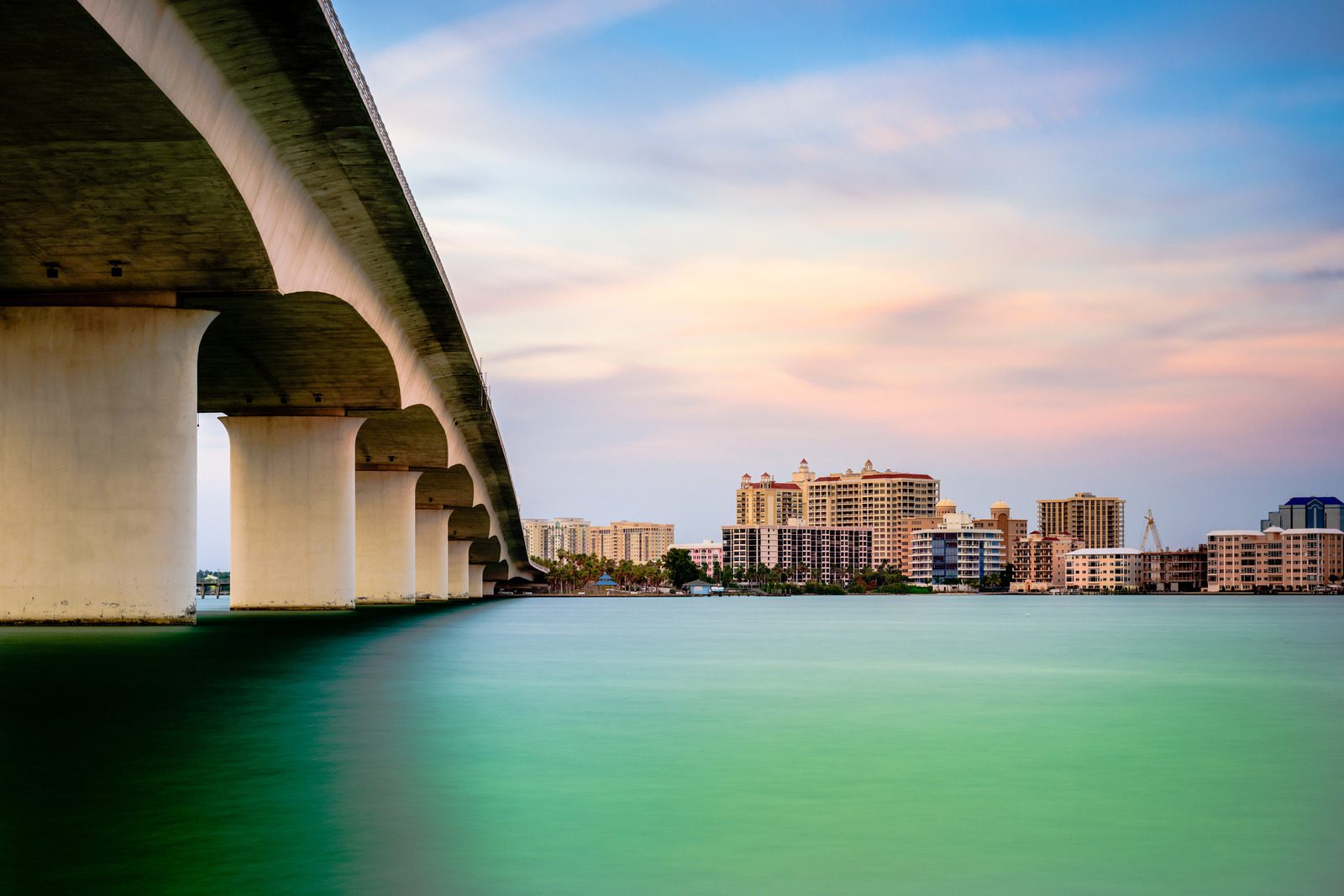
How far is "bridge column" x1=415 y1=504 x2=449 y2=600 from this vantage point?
88438mm

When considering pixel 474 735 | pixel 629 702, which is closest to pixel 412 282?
pixel 629 702

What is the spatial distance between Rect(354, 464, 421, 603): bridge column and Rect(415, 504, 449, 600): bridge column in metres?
16.5

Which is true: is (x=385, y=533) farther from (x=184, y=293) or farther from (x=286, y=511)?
(x=184, y=293)

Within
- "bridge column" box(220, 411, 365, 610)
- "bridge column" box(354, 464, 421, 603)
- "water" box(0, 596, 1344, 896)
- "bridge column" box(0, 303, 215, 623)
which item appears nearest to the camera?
"water" box(0, 596, 1344, 896)

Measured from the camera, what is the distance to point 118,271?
31.1 meters

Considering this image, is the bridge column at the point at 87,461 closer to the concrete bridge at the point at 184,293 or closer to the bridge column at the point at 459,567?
the concrete bridge at the point at 184,293

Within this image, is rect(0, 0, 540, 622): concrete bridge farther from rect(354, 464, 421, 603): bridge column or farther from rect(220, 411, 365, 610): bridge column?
rect(354, 464, 421, 603): bridge column

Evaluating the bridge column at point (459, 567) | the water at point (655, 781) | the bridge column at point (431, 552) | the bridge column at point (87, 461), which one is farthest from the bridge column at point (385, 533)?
the water at point (655, 781)

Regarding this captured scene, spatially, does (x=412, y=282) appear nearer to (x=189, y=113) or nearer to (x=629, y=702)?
(x=189, y=113)

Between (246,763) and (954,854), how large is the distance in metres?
6.39

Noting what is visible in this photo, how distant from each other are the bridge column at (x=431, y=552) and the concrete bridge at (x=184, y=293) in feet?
121

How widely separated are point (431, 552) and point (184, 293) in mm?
58199

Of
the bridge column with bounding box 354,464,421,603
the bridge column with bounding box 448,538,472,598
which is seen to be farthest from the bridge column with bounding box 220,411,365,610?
the bridge column with bounding box 448,538,472,598

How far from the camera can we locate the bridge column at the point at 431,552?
88.4 m
